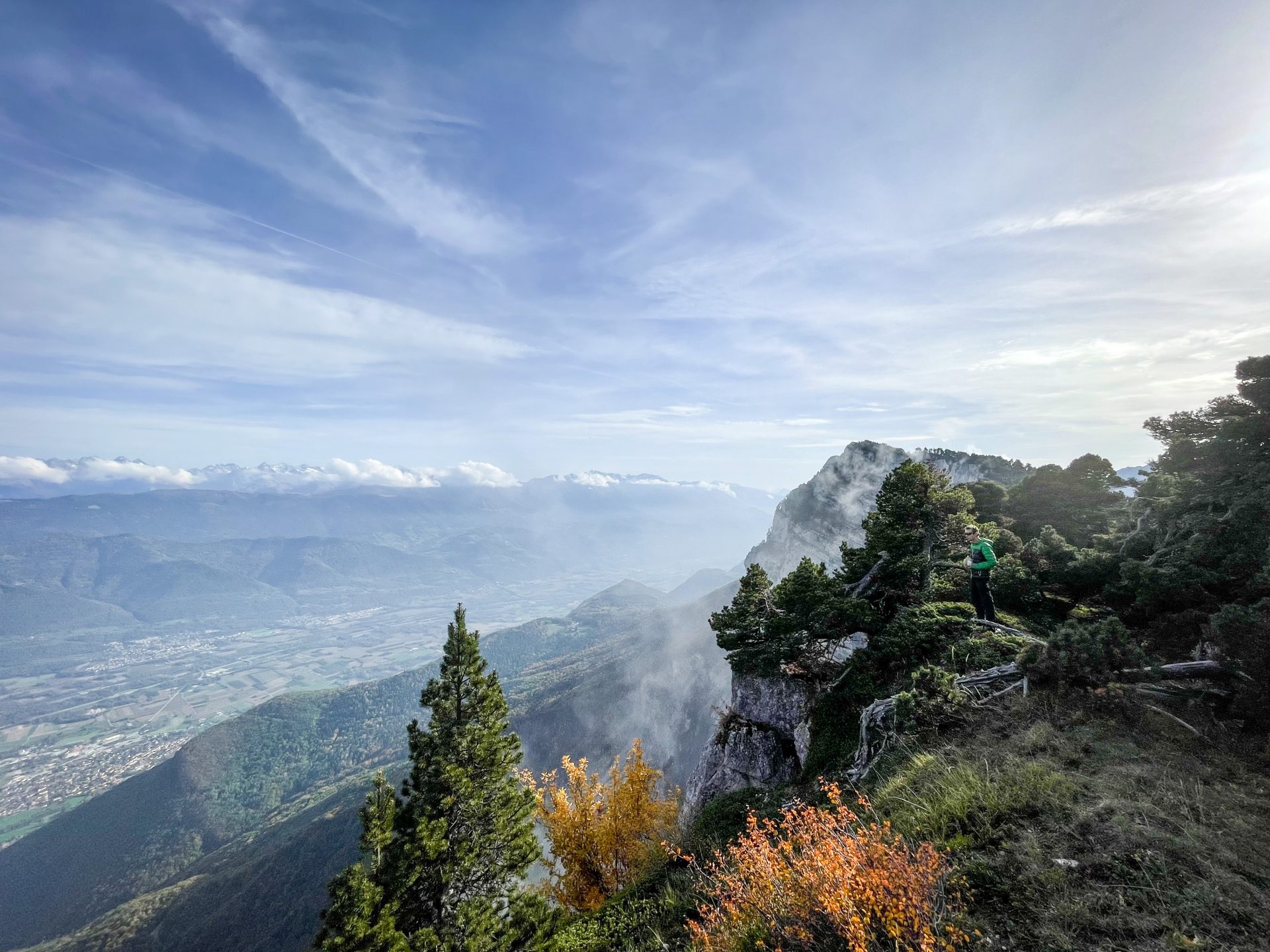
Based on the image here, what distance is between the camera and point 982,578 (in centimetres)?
1788

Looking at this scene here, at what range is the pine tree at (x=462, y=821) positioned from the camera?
16.8m

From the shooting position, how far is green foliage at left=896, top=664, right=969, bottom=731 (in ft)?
41.9

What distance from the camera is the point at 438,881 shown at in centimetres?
1744


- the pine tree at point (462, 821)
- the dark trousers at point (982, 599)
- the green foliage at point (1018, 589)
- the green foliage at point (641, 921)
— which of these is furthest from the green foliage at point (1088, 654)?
the pine tree at point (462, 821)

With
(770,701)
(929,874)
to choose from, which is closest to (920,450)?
(770,701)

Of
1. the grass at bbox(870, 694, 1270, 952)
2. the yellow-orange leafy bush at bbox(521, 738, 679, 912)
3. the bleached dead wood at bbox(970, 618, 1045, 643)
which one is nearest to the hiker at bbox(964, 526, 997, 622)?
the bleached dead wood at bbox(970, 618, 1045, 643)

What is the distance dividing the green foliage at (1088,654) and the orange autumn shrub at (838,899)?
7.01 metres

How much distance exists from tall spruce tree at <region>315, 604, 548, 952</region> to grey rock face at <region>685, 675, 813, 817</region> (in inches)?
385

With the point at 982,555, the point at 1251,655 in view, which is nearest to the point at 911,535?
the point at 982,555

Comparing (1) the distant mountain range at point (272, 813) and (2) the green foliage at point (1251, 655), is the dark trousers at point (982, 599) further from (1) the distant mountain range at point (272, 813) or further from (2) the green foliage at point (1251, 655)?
(1) the distant mountain range at point (272, 813)

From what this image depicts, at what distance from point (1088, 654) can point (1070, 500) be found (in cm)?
3305

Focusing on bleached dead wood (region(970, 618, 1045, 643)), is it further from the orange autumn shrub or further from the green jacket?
the orange autumn shrub

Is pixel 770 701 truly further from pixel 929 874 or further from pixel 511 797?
pixel 929 874

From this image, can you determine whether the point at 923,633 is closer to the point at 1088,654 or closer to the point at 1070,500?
the point at 1088,654
